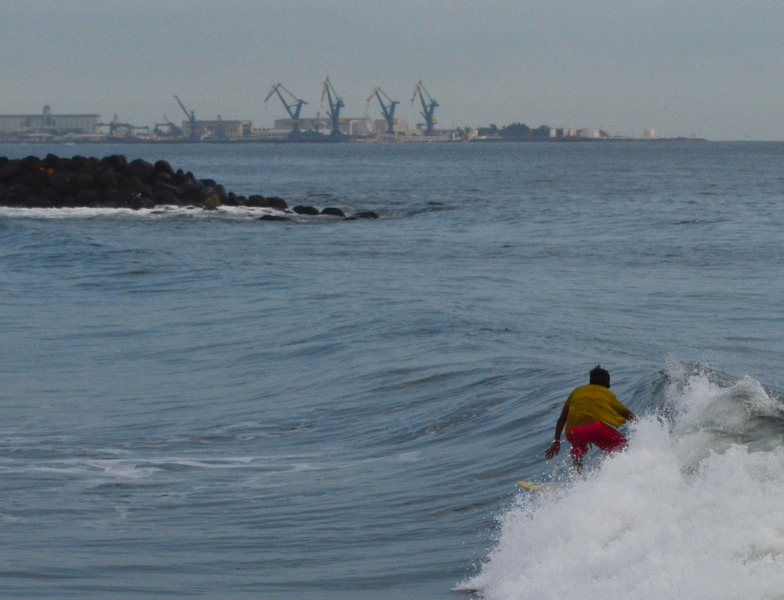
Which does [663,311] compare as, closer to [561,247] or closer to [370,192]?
[561,247]

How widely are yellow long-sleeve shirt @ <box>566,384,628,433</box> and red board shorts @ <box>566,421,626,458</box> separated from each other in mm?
51

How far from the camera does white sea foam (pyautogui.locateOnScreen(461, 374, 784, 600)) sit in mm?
5801

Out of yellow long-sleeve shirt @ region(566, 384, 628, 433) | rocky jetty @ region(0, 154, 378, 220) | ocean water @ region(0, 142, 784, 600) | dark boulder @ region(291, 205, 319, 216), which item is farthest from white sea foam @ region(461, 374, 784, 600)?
dark boulder @ region(291, 205, 319, 216)

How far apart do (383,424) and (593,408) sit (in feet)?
13.7

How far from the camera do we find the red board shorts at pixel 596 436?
26.6ft

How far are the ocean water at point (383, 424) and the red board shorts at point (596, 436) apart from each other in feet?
0.47

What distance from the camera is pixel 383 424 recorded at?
39.9 ft

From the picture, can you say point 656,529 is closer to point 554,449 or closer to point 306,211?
point 554,449

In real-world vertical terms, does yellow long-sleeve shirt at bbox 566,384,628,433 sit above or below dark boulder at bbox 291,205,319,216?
above

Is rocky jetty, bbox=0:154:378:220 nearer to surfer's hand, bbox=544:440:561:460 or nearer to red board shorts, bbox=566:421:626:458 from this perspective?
surfer's hand, bbox=544:440:561:460

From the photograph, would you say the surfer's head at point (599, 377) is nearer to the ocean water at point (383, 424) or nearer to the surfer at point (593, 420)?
the surfer at point (593, 420)

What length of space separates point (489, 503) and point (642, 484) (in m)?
2.05

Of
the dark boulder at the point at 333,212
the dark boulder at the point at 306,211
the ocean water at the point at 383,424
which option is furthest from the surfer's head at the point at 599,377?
the dark boulder at the point at 306,211

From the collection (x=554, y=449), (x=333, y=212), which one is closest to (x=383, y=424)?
(x=554, y=449)
